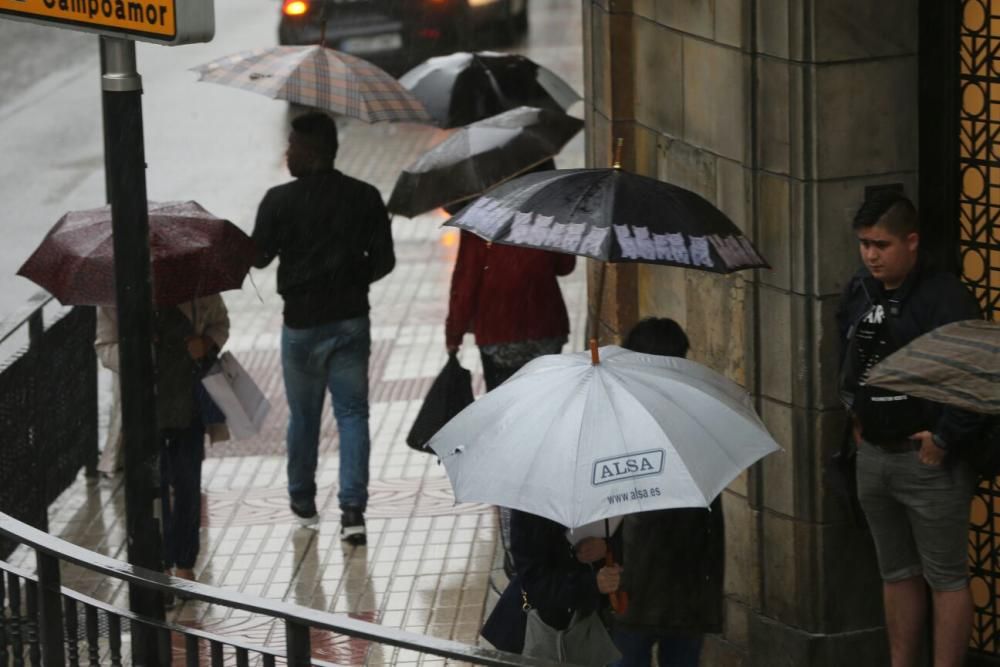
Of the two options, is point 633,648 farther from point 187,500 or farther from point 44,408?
point 44,408

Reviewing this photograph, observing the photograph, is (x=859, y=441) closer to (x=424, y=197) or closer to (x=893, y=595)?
(x=893, y=595)

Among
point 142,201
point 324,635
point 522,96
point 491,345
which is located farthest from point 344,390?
point 142,201

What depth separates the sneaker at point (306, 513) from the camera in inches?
383

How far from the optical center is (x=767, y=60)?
274 inches

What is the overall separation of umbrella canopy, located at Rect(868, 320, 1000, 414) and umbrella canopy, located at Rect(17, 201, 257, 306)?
3757 millimetres

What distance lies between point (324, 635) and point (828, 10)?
11.5 feet

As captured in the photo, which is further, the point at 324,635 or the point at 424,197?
the point at 424,197

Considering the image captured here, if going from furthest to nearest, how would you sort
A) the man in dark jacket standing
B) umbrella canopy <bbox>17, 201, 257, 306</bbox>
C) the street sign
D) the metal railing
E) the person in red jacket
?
the man in dark jacket standing < the person in red jacket < umbrella canopy <bbox>17, 201, 257, 306</bbox> < the street sign < the metal railing

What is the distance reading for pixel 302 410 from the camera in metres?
9.50

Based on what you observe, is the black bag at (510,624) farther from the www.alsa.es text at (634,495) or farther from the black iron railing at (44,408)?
the black iron railing at (44,408)

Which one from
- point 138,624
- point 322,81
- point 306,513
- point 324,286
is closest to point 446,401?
point 324,286

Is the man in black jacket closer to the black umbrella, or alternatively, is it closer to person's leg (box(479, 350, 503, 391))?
the black umbrella

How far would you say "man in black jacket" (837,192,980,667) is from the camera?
6.33 metres

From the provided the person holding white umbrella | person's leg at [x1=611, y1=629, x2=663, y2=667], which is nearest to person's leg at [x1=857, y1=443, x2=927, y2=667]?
the person holding white umbrella
